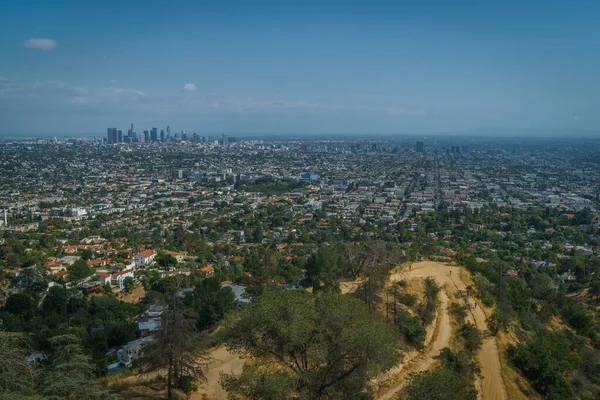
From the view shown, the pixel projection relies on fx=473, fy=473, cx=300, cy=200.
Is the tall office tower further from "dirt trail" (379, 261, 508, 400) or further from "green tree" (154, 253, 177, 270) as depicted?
"dirt trail" (379, 261, 508, 400)

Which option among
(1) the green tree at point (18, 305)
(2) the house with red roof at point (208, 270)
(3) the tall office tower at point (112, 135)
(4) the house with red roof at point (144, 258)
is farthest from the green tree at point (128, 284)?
(3) the tall office tower at point (112, 135)

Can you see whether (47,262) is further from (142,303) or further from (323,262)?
(323,262)

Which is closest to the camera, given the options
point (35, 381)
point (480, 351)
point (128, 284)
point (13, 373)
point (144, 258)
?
point (13, 373)

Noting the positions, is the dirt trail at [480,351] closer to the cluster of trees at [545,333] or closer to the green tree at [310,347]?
the cluster of trees at [545,333]

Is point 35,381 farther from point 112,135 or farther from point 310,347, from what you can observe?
point 112,135

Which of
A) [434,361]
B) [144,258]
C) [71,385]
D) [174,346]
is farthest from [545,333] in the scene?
[144,258]
